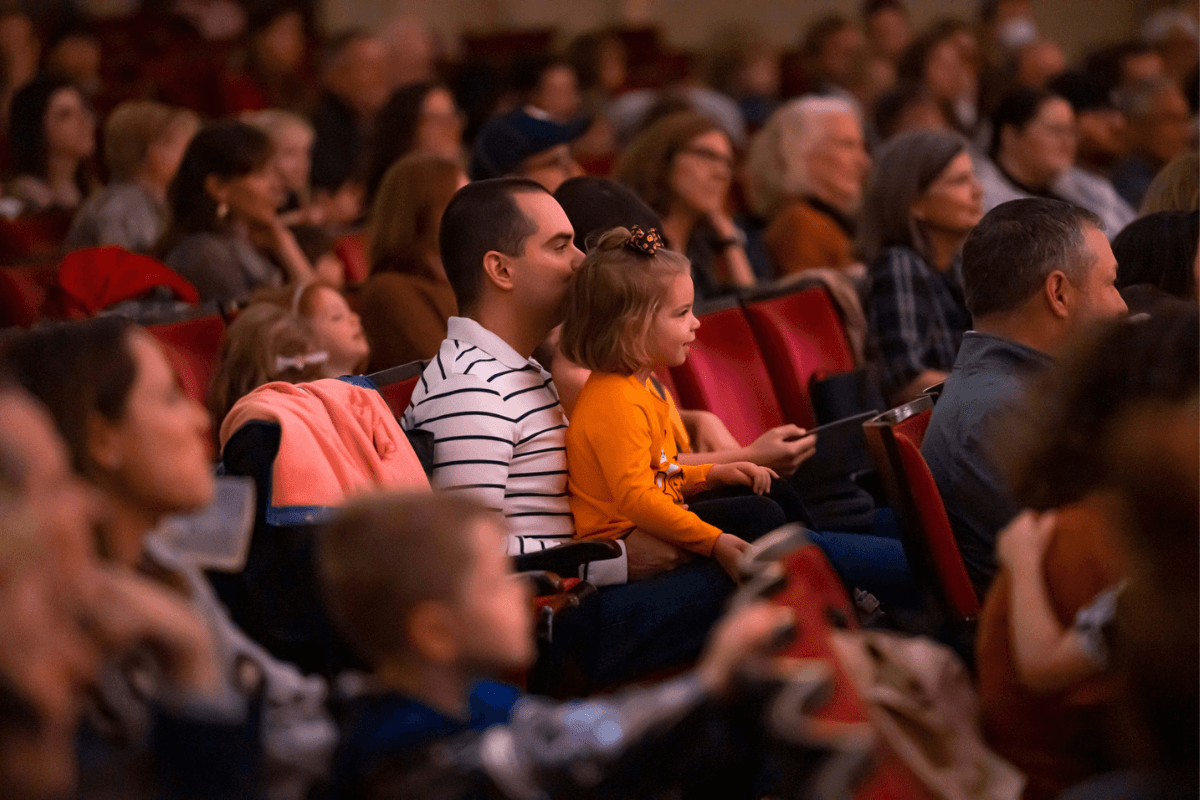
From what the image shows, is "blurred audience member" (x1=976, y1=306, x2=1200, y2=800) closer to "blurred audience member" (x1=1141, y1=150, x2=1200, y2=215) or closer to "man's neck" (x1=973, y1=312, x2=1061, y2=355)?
"man's neck" (x1=973, y1=312, x2=1061, y2=355)

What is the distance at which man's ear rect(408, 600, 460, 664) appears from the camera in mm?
1250

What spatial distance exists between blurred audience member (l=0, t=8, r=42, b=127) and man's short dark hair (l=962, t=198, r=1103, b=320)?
16.9ft

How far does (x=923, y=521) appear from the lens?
6.04 feet

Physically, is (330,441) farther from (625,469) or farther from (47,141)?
(47,141)

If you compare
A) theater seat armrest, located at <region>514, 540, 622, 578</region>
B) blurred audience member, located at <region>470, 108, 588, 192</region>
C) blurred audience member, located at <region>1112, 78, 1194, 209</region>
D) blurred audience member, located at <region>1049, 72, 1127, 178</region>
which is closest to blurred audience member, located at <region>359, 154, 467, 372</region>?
blurred audience member, located at <region>470, 108, 588, 192</region>

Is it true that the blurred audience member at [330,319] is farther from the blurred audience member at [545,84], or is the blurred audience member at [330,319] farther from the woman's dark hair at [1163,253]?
the blurred audience member at [545,84]

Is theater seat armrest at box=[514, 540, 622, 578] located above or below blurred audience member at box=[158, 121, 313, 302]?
below

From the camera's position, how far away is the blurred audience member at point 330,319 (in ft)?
8.91

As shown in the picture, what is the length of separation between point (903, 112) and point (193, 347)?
3530mm

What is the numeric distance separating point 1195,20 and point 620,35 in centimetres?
391

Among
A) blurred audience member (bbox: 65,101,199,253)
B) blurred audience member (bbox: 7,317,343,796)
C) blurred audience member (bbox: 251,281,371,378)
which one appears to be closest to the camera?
blurred audience member (bbox: 7,317,343,796)

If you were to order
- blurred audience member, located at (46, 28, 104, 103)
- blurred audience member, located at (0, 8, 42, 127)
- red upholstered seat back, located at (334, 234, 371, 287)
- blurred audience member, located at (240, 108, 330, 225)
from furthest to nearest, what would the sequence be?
blurred audience member, located at (46, 28, 104, 103)
blurred audience member, located at (0, 8, 42, 127)
blurred audience member, located at (240, 108, 330, 225)
red upholstered seat back, located at (334, 234, 371, 287)

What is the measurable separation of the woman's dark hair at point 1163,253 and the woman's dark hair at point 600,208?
932mm

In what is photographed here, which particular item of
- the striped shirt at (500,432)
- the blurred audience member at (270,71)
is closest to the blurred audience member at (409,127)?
the blurred audience member at (270,71)
